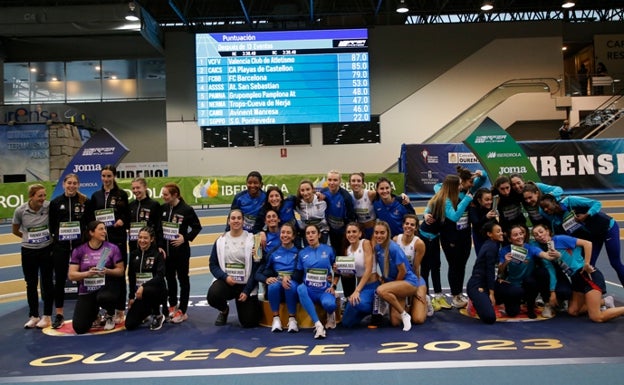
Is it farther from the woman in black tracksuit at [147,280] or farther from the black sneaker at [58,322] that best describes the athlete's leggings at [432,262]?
the black sneaker at [58,322]

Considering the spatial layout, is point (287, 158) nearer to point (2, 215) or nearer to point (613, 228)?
point (2, 215)

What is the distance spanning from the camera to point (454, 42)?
20.4 meters

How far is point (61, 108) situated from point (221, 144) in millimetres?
7599

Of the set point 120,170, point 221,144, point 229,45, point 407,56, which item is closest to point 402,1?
point 407,56

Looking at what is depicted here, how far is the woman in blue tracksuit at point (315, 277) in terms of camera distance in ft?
16.4

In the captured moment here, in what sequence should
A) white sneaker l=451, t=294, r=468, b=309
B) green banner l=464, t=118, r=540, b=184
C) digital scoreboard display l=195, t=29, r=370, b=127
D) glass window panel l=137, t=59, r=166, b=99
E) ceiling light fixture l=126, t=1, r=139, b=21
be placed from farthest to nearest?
glass window panel l=137, t=59, r=166, b=99, digital scoreboard display l=195, t=29, r=370, b=127, ceiling light fixture l=126, t=1, r=139, b=21, green banner l=464, t=118, r=540, b=184, white sneaker l=451, t=294, r=468, b=309

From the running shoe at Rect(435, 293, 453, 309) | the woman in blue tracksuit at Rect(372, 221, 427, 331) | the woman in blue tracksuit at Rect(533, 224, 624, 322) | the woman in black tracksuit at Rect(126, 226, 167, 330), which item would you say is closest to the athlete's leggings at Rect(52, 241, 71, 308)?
the woman in black tracksuit at Rect(126, 226, 167, 330)

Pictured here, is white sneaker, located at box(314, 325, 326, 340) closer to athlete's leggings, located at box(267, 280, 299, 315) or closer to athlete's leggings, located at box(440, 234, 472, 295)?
athlete's leggings, located at box(267, 280, 299, 315)

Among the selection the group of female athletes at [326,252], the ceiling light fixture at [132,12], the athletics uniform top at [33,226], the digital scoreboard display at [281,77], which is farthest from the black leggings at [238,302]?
the ceiling light fixture at [132,12]

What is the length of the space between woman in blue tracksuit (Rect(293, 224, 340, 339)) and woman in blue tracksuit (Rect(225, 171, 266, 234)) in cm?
84

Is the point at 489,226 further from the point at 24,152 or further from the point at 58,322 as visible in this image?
the point at 24,152

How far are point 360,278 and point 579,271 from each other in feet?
7.63

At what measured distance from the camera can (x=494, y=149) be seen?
7.30 metres

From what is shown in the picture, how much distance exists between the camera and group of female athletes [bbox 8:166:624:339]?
5.16 metres
